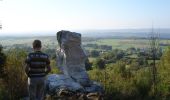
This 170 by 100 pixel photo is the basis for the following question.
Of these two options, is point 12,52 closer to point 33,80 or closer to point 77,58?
point 77,58

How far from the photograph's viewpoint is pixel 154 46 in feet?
61.1

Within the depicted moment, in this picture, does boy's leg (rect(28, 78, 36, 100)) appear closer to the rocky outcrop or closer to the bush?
the rocky outcrop

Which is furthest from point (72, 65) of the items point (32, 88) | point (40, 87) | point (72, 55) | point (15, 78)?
point (32, 88)

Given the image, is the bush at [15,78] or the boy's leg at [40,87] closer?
the boy's leg at [40,87]

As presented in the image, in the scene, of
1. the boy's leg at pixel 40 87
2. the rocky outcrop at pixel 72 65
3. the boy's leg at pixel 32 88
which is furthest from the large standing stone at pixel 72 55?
the boy's leg at pixel 32 88

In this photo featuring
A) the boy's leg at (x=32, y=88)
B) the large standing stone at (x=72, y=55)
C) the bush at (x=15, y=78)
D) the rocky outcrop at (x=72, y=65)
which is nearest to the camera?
the boy's leg at (x=32, y=88)

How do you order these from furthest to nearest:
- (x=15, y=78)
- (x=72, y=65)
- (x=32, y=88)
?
(x=72, y=65) → (x=15, y=78) → (x=32, y=88)

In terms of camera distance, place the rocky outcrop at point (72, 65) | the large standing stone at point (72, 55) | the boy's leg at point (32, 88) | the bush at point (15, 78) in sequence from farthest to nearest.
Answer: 1. the large standing stone at point (72, 55)
2. the bush at point (15, 78)
3. the rocky outcrop at point (72, 65)
4. the boy's leg at point (32, 88)

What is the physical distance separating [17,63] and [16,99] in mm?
2498

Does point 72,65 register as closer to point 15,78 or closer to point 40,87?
point 15,78

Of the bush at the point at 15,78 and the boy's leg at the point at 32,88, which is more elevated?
the boy's leg at the point at 32,88

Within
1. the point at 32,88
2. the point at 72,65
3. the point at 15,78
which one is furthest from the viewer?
the point at 72,65

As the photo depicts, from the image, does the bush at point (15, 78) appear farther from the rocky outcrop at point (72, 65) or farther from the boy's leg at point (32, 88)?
the boy's leg at point (32, 88)

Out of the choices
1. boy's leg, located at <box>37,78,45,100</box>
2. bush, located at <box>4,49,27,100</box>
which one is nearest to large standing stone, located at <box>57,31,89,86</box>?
bush, located at <box>4,49,27,100</box>
